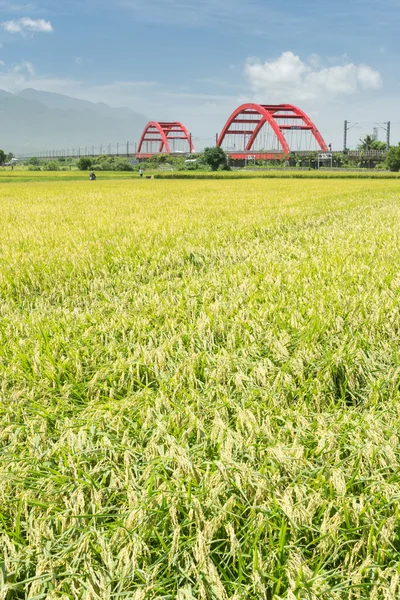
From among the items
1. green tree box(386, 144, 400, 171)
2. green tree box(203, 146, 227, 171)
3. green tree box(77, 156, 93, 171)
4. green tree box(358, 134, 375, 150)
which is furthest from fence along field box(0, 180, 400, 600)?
green tree box(358, 134, 375, 150)

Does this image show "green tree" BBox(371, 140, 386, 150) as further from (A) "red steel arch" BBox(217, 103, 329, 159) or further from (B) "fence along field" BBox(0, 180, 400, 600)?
(B) "fence along field" BBox(0, 180, 400, 600)

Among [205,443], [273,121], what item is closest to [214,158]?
[273,121]

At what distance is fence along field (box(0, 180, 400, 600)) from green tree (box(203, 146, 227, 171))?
102132 mm

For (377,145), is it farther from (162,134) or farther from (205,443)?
(205,443)

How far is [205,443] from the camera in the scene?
215cm

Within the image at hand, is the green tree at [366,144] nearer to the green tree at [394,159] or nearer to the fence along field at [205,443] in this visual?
the green tree at [394,159]

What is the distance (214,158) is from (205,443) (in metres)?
106

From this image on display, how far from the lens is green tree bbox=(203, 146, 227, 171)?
10312cm

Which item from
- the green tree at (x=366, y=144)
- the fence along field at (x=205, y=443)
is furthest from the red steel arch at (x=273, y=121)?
the fence along field at (x=205, y=443)

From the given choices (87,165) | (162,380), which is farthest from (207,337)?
(87,165)

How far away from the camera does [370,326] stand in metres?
3.72

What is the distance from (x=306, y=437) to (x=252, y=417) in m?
0.25

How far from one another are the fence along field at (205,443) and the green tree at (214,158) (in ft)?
335

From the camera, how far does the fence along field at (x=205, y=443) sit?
1563mm
